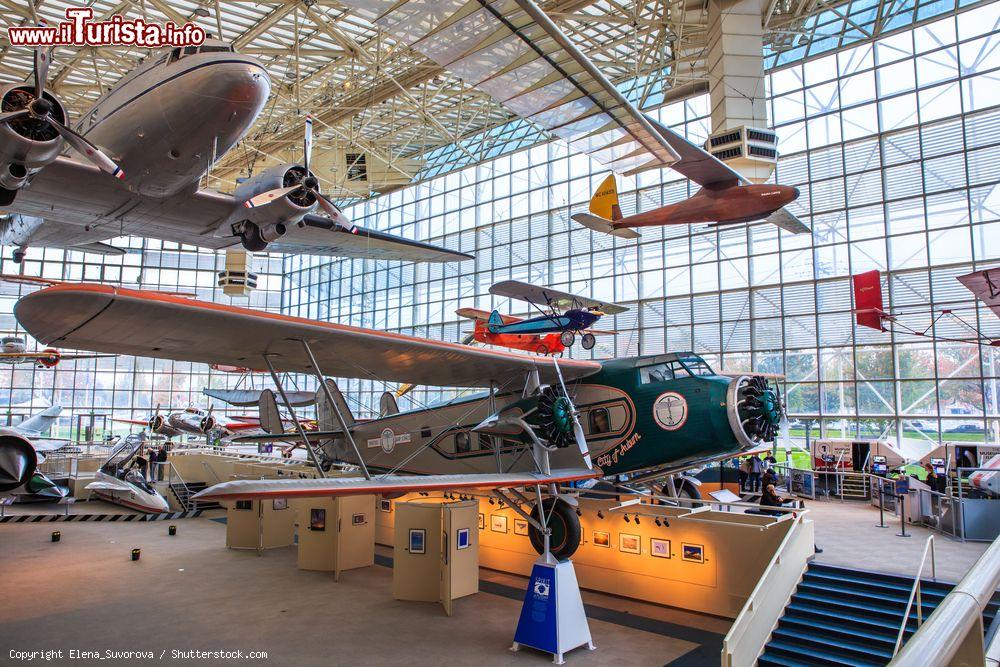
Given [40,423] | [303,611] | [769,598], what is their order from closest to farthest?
[769,598]
[303,611]
[40,423]

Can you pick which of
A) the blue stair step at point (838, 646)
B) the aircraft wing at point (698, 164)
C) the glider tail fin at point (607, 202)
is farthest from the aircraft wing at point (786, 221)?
the blue stair step at point (838, 646)

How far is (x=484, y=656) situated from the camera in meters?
9.48

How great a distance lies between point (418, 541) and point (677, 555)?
5.05m

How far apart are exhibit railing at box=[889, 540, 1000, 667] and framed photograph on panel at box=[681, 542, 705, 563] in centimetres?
1037

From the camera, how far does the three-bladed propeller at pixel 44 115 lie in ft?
29.0

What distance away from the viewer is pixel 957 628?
1.24 m

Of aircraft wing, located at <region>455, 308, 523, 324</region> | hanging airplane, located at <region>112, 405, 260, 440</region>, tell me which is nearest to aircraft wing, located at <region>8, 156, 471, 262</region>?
aircraft wing, located at <region>455, 308, 523, 324</region>

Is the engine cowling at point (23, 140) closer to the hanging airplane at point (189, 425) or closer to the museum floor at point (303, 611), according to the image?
the museum floor at point (303, 611)

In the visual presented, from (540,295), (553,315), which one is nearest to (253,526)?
(540,295)

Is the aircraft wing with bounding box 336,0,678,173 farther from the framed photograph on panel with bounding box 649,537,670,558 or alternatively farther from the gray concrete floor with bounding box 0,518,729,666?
the gray concrete floor with bounding box 0,518,729,666

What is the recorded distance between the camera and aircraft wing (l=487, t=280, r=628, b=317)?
20188 mm

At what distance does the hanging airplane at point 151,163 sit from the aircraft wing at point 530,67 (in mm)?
4192

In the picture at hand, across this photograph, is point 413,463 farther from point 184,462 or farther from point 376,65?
point 376,65

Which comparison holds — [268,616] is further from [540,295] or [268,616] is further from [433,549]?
[540,295]
